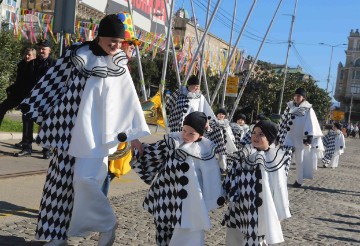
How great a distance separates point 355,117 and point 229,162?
5383 inches

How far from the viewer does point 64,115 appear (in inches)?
184

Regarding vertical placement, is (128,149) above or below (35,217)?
above

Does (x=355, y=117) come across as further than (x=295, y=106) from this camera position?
Yes

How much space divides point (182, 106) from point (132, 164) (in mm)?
5513

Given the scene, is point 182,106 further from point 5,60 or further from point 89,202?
point 89,202

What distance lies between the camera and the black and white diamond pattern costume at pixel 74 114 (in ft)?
15.0

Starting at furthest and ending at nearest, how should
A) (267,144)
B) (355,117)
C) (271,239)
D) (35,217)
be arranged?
(355,117)
(35,217)
(267,144)
(271,239)

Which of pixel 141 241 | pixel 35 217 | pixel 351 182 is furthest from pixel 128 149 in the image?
pixel 351 182

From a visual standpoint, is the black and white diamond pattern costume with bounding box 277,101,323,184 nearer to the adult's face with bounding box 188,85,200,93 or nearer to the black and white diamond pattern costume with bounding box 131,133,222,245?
the adult's face with bounding box 188,85,200,93

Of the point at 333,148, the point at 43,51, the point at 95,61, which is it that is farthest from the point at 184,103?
the point at 333,148

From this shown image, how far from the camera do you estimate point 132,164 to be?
4820mm

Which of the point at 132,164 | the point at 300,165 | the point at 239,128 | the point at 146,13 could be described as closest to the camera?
the point at 132,164

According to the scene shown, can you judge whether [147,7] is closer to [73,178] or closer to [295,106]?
[295,106]

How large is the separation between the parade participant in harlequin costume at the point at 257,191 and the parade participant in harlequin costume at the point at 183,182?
22cm
